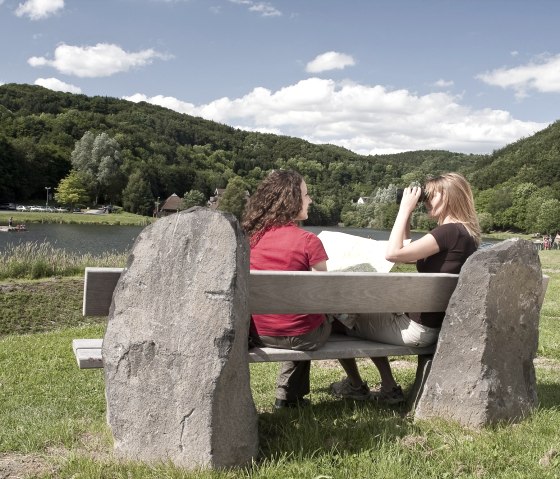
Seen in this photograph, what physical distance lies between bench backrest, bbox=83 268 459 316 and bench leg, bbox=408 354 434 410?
0.42 meters

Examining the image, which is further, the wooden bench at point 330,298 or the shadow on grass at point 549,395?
the shadow on grass at point 549,395

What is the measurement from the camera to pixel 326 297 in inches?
145

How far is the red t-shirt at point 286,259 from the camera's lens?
12.9 ft

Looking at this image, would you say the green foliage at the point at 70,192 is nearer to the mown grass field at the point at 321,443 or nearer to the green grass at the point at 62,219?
the green grass at the point at 62,219

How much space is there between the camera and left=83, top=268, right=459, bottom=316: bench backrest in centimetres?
338

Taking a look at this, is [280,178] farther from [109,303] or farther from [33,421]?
[33,421]

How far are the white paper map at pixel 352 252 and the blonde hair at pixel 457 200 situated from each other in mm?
522

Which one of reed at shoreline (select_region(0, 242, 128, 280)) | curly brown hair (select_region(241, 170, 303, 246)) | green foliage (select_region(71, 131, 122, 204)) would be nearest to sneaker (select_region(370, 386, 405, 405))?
curly brown hair (select_region(241, 170, 303, 246))

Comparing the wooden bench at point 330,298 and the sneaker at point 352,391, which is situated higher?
the wooden bench at point 330,298

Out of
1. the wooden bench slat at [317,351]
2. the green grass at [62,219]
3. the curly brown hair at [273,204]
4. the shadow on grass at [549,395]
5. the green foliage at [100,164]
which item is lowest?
the green grass at [62,219]

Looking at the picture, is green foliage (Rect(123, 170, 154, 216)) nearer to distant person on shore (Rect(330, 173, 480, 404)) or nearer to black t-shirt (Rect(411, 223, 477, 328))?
distant person on shore (Rect(330, 173, 480, 404))

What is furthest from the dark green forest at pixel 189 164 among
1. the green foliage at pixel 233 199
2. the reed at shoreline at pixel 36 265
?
the reed at shoreline at pixel 36 265

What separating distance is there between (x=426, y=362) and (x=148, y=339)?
2.03 meters

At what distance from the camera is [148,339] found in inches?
123
